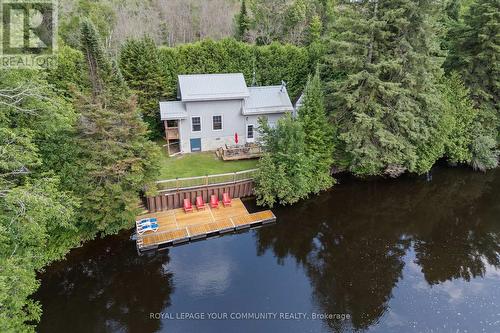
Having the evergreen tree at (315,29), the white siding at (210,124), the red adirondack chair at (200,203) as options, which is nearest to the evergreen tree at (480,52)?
the evergreen tree at (315,29)

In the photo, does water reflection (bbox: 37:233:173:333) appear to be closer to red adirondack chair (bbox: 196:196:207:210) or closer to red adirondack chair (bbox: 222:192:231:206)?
red adirondack chair (bbox: 196:196:207:210)

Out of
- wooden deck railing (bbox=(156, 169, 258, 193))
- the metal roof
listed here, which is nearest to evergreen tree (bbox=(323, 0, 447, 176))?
wooden deck railing (bbox=(156, 169, 258, 193))

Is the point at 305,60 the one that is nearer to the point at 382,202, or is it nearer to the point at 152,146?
the point at 382,202

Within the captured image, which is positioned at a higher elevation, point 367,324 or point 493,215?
point 493,215

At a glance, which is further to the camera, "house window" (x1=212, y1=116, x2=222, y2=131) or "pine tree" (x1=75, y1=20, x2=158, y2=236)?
"house window" (x1=212, y1=116, x2=222, y2=131)

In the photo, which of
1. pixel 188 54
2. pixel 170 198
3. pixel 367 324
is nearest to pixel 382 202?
pixel 367 324

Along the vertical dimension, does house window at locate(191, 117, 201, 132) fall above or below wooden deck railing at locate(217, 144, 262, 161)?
above

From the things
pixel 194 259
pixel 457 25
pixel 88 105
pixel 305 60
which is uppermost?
pixel 457 25
